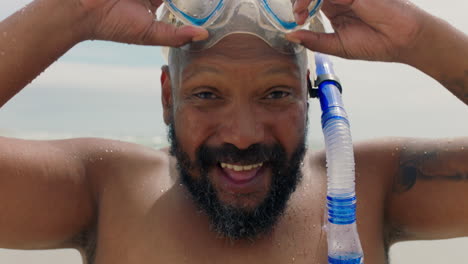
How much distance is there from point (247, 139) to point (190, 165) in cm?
32

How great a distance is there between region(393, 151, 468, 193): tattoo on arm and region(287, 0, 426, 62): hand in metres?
0.59

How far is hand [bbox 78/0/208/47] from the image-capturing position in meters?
1.65

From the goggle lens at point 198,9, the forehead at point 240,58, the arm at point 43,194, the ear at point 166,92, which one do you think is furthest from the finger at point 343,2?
the arm at point 43,194

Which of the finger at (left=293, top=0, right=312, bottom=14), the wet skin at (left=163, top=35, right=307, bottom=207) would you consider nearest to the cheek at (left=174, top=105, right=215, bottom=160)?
the wet skin at (left=163, top=35, right=307, bottom=207)

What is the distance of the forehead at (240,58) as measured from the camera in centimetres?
182

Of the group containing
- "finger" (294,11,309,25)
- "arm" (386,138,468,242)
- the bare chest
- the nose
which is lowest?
the bare chest

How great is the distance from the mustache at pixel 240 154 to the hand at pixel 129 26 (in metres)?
0.41

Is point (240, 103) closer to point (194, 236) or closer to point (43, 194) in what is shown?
point (194, 236)

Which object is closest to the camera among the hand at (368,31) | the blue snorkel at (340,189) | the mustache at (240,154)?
the blue snorkel at (340,189)

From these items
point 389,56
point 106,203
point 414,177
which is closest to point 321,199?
point 414,177

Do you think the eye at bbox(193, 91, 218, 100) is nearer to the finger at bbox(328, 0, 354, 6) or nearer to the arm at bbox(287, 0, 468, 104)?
the arm at bbox(287, 0, 468, 104)

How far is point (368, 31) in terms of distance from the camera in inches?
67.7

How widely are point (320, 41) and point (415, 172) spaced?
0.79m

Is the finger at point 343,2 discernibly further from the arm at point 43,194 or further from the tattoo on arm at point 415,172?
the arm at point 43,194
